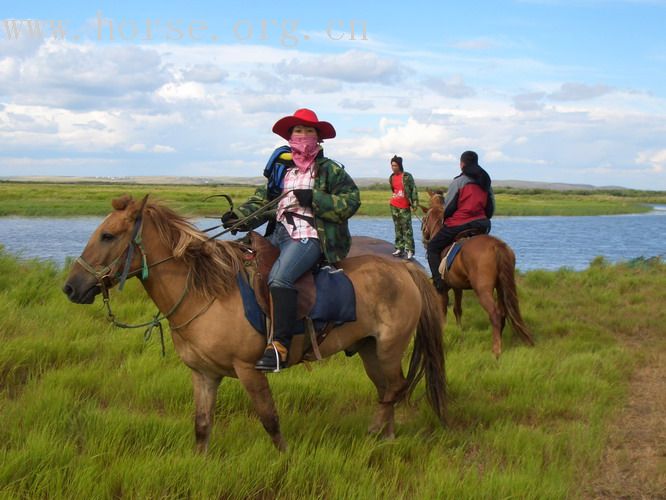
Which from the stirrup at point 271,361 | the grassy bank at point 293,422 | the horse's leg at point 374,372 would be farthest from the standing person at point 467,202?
the stirrup at point 271,361

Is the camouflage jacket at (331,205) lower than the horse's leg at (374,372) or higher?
higher

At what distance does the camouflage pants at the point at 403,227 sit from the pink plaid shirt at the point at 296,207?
32.1 ft

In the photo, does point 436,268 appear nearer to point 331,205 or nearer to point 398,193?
point 398,193

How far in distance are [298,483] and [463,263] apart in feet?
18.3

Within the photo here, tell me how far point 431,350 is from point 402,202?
922 centimetres

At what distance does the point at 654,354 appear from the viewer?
8.46 meters

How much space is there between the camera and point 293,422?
5.30 meters

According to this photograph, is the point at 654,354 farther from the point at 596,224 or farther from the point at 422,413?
the point at 596,224

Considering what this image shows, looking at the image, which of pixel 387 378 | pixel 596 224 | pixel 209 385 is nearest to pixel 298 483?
pixel 209 385

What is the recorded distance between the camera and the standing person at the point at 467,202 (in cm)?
Result: 917

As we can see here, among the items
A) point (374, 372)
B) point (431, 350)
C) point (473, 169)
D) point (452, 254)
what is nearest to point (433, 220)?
point (452, 254)

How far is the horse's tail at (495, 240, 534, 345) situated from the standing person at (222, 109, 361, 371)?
4304mm

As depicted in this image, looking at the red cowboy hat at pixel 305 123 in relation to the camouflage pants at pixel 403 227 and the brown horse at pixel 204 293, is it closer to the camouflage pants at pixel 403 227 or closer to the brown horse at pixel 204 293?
the brown horse at pixel 204 293

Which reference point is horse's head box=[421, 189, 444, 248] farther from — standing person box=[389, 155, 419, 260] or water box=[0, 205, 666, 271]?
water box=[0, 205, 666, 271]
